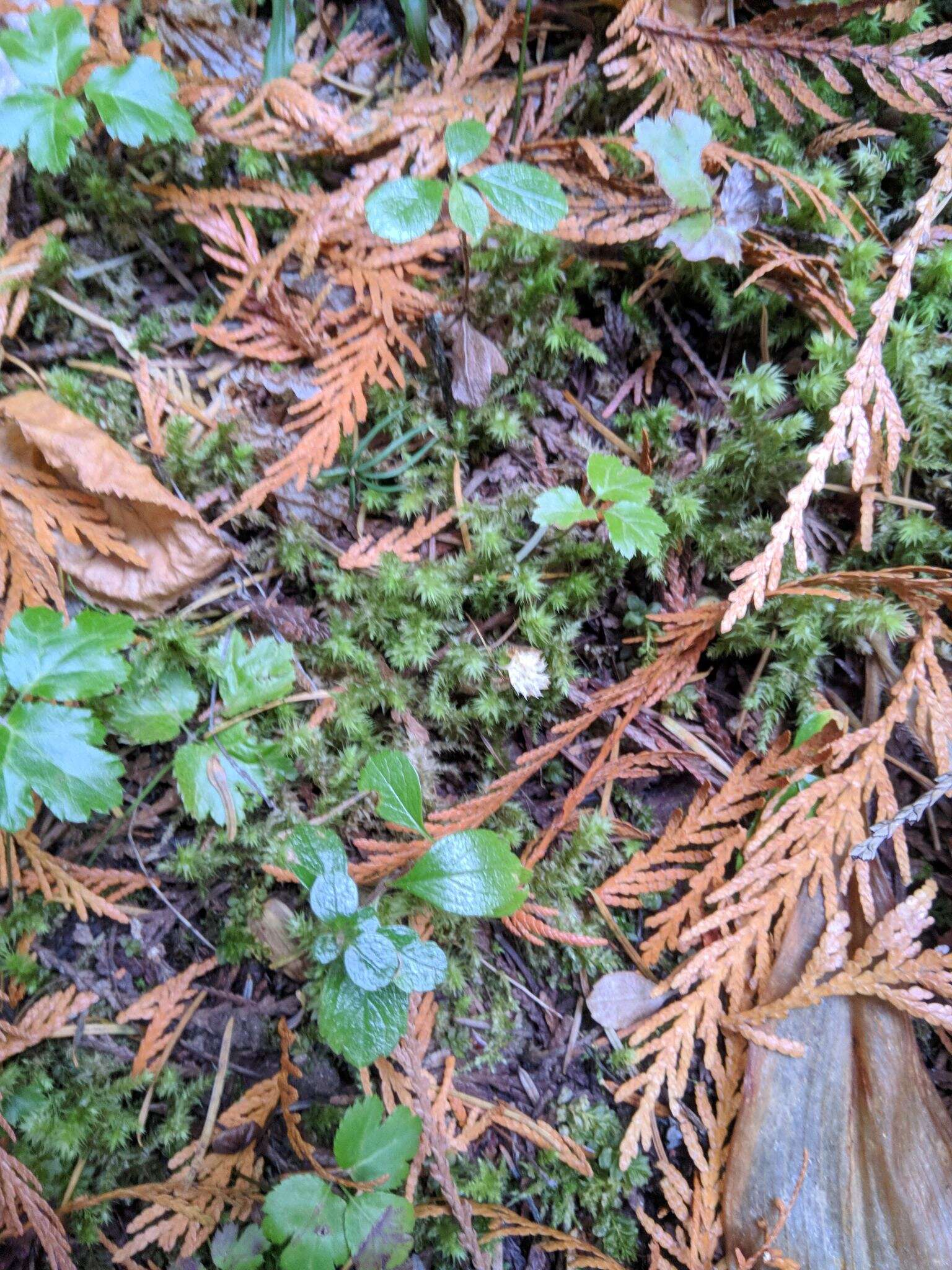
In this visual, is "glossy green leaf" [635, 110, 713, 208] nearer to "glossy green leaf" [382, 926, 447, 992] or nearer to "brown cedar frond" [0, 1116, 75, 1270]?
"glossy green leaf" [382, 926, 447, 992]

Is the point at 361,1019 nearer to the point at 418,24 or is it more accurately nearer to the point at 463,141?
the point at 463,141

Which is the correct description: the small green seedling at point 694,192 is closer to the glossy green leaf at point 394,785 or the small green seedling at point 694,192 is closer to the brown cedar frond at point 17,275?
the glossy green leaf at point 394,785

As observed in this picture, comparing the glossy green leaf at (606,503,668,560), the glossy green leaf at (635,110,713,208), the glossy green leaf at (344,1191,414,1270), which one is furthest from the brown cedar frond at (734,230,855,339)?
the glossy green leaf at (344,1191,414,1270)

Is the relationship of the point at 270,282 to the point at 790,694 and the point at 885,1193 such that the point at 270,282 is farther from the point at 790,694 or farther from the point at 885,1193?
the point at 885,1193

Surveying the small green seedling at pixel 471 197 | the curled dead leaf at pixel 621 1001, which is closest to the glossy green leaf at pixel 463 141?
the small green seedling at pixel 471 197

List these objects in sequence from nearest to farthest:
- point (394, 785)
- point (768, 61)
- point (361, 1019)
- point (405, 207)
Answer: point (361, 1019) < point (394, 785) < point (405, 207) < point (768, 61)

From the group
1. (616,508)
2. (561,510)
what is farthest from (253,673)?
(616,508)
